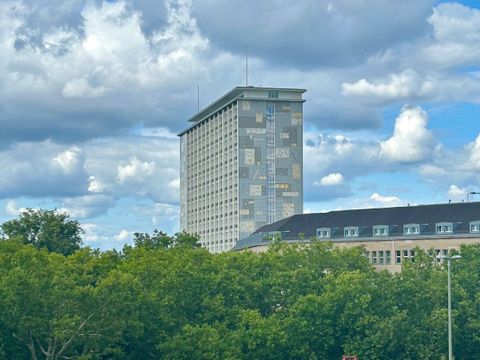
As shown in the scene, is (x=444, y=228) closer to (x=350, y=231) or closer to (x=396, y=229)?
(x=396, y=229)

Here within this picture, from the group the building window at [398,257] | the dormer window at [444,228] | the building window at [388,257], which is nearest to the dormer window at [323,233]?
the building window at [388,257]

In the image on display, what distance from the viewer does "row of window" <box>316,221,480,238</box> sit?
139 m

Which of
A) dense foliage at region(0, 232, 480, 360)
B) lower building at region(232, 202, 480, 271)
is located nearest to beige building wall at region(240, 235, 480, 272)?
lower building at region(232, 202, 480, 271)

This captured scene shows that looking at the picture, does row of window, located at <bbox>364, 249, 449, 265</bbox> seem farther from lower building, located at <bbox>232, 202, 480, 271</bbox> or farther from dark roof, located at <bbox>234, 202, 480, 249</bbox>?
dark roof, located at <bbox>234, 202, 480, 249</bbox>

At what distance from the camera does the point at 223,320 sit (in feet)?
291

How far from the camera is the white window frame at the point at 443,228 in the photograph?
14225cm

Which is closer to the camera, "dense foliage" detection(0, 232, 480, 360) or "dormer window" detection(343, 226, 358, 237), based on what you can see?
"dense foliage" detection(0, 232, 480, 360)

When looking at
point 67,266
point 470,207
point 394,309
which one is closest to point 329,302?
point 394,309

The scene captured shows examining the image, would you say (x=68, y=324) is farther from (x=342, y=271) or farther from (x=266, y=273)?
(x=342, y=271)

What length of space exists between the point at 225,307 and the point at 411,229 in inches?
2530

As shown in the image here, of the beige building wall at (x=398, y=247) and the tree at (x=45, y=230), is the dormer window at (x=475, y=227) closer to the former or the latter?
the beige building wall at (x=398, y=247)

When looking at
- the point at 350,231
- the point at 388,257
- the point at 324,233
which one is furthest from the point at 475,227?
the point at 324,233

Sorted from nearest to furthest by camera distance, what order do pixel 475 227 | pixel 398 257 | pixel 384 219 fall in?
pixel 475 227 < pixel 398 257 < pixel 384 219

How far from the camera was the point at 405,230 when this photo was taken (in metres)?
148
